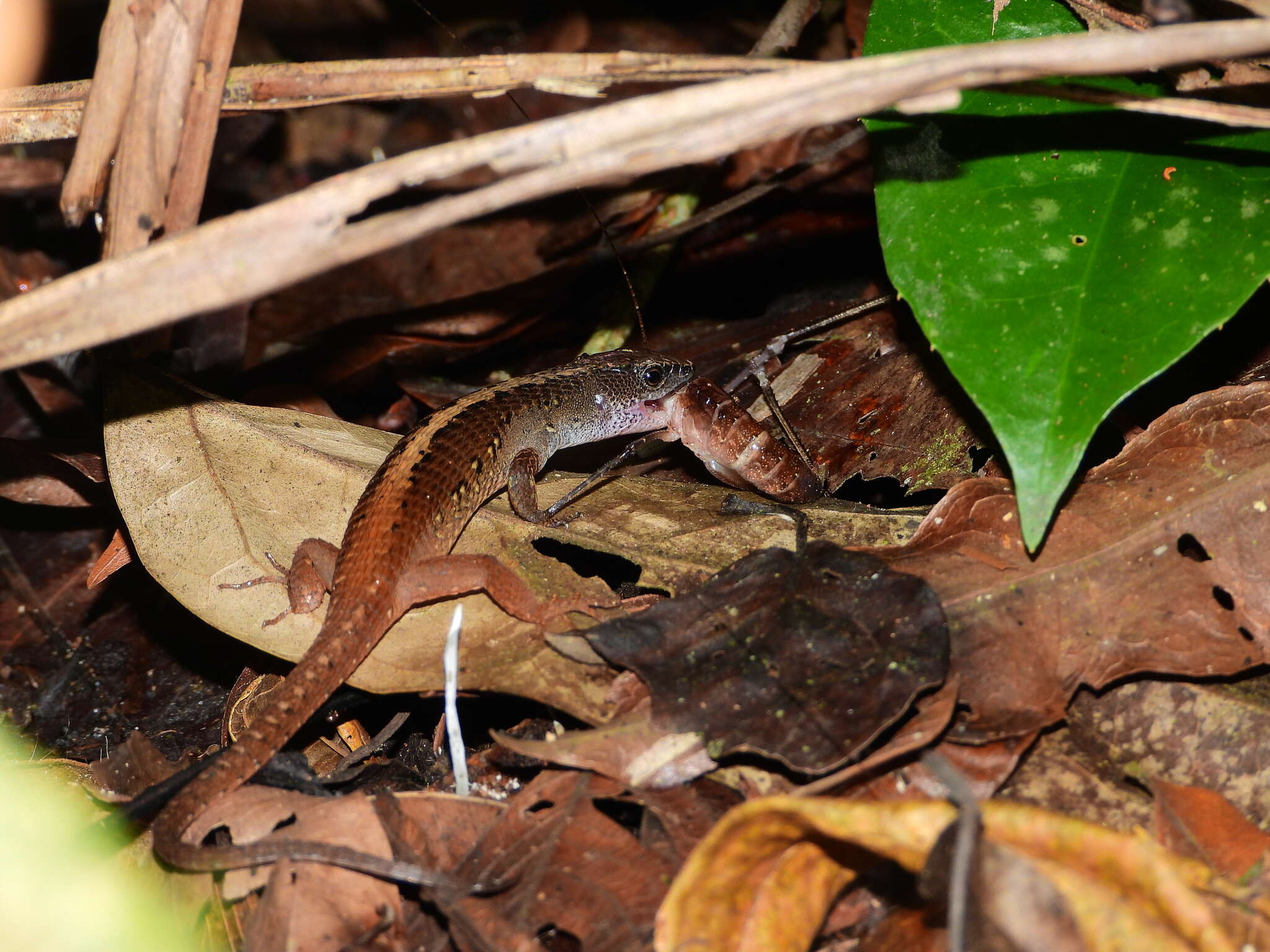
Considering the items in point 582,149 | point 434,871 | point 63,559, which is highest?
point 582,149

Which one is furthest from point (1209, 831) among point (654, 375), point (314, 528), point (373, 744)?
point (314, 528)

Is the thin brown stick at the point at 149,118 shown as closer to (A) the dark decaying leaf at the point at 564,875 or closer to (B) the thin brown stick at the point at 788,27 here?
(A) the dark decaying leaf at the point at 564,875

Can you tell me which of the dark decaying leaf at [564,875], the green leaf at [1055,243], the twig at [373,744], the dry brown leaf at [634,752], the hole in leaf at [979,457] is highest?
the green leaf at [1055,243]

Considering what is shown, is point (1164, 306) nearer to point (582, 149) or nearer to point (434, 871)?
point (582, 149)

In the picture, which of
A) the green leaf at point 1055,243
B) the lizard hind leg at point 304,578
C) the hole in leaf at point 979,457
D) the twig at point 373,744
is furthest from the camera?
the hole in leaf at point 979,457

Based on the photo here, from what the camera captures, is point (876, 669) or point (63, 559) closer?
point (876, 669)

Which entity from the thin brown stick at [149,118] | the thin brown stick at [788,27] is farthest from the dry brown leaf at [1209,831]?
the thin brown stick at [788,27]

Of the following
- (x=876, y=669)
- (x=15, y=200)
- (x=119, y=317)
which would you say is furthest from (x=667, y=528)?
(x=15, y=200)
